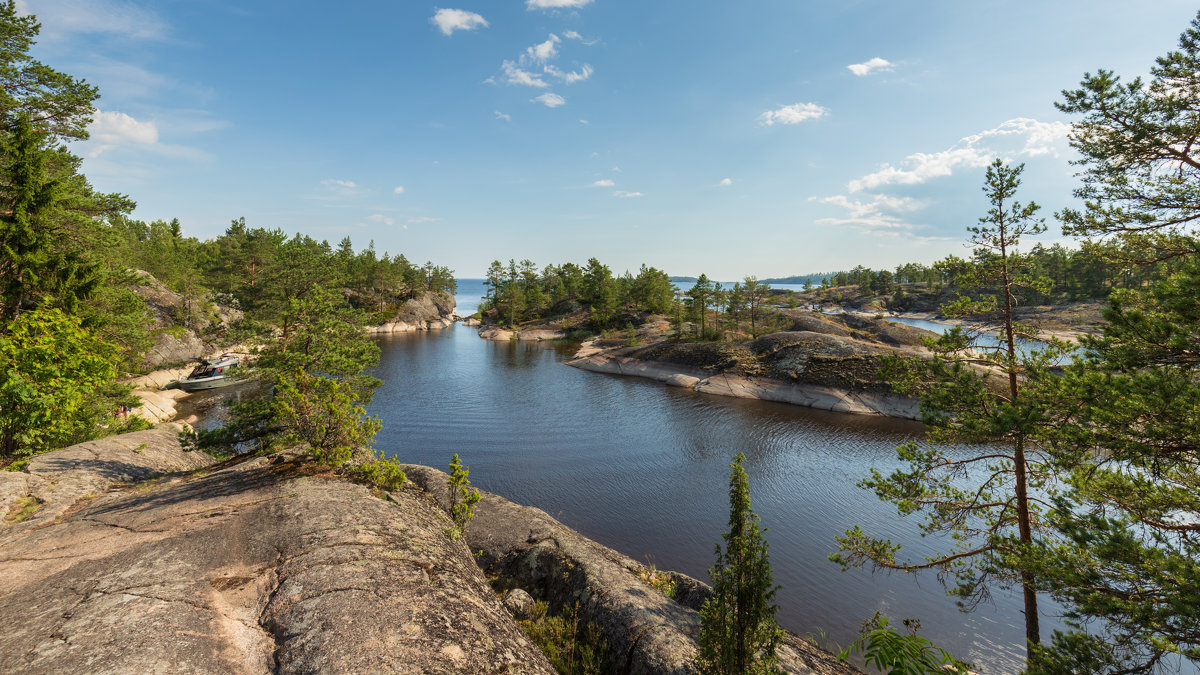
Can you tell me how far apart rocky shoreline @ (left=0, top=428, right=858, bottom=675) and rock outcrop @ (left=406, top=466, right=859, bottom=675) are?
0.05 meters

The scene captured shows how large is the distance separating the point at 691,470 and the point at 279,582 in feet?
80.1

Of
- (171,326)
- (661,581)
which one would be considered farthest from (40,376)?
(171,326)

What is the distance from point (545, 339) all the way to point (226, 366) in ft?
178

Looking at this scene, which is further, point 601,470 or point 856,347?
point 856,347

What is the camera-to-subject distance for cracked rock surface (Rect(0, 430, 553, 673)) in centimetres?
563

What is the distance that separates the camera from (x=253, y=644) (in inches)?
235

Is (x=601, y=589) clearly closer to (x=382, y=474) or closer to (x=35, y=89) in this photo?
(x=382, y=474)

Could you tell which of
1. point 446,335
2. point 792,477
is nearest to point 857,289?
point 446,335

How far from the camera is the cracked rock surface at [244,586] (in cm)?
563

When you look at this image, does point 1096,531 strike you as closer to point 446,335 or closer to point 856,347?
point 856,347

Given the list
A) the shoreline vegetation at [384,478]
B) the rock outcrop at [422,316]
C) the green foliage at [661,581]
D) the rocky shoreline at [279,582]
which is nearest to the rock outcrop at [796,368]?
the shoreline vegetation at [384,478]

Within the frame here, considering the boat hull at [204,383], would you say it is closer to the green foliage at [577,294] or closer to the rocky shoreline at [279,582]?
the rocky shoreline at [279,582]

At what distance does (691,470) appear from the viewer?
2834cm

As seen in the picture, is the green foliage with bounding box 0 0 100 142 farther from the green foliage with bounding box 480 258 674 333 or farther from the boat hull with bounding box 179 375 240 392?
the green foliage with bounding box 480 258 674 333
